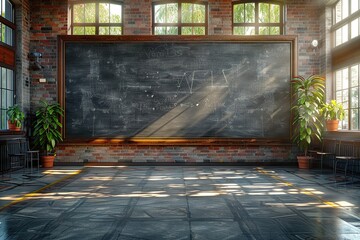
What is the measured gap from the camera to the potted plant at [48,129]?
9094 millimetres

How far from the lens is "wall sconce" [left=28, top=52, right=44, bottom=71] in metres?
9.37

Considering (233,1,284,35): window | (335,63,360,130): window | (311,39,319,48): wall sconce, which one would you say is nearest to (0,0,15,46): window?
(233,1,284,35): window

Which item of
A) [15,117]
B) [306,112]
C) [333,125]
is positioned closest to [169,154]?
[306,112]

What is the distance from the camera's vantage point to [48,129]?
9.14 meters

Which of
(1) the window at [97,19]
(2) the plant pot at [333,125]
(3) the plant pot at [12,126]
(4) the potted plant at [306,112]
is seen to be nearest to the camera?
(3) the plant pot at [12,126]

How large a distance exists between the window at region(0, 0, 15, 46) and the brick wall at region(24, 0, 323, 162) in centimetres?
67

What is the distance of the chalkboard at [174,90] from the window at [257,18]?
492mm

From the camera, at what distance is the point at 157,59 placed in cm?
960

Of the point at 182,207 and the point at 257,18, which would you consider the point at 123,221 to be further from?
the point at 257,18

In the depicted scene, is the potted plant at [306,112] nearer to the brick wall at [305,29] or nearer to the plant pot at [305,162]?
the plant pot at [305,162]

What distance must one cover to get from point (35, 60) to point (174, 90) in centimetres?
366

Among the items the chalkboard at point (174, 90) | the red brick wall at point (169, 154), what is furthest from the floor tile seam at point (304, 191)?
the chalkboard at point (174, 90)

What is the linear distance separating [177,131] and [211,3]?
11.5 ft

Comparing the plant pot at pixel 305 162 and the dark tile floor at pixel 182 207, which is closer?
the dark tile floor at pixel 182 207
